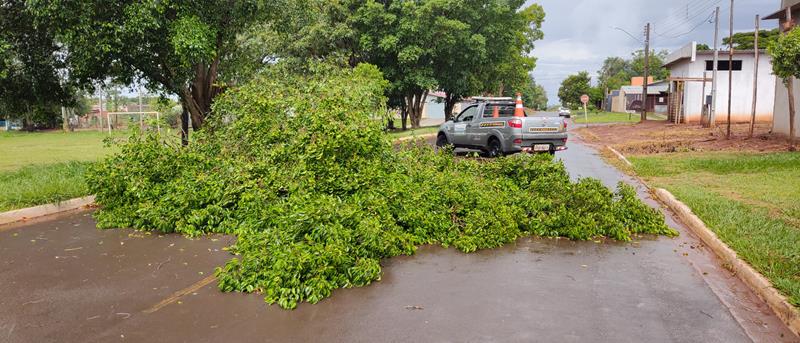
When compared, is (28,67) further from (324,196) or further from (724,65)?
(724,65)

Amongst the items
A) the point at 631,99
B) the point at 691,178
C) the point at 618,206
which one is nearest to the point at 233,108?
the point at 618,206

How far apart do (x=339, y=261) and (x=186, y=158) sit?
487 cm

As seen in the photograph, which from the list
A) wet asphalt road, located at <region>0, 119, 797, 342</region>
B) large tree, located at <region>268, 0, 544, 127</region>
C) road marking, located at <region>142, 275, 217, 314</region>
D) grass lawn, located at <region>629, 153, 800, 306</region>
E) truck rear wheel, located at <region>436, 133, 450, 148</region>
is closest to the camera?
wet asphalt road, located at <region>0, 119, 797, 342</region>

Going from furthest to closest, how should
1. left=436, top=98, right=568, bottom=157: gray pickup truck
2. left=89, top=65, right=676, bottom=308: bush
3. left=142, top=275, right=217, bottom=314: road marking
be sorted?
left=436, top=98, right=568, bottom=157: gray pickup truck < left=89, top=65, right=676, bottom=308: bush < left=142, top=275, right=217, bottom=314: road marking

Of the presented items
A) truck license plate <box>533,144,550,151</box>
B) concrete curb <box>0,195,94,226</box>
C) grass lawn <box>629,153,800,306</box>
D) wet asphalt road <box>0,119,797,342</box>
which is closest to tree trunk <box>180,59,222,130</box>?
concrete curb <box>0,195,94,226</box>

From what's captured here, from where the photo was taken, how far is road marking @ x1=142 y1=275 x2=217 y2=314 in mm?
5113

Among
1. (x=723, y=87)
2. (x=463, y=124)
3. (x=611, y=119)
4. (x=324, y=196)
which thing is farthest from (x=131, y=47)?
(x=611, y=119)

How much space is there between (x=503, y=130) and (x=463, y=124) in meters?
2.19

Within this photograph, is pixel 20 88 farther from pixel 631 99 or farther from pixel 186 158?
pixel 631 99

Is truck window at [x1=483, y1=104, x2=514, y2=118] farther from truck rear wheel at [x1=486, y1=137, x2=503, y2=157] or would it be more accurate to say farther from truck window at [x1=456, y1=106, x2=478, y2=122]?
truck rear wheel at [x1=486, y1=137, x2=503, y2=157]

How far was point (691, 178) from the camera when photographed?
509 inches

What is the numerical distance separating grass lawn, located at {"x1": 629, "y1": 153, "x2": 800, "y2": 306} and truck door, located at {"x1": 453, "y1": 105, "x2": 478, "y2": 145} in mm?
4791

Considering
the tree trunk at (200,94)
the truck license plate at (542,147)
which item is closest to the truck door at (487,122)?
the truck license plate at (542,147)

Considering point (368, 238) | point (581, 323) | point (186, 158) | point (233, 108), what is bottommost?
point (581, 323)
